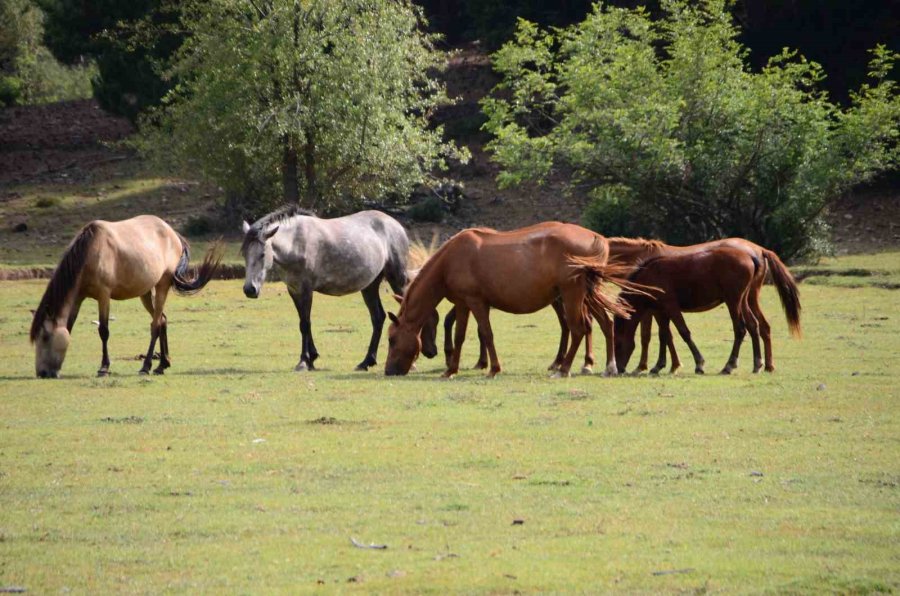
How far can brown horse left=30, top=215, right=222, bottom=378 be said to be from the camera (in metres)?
15.7

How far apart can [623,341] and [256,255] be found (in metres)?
4.63

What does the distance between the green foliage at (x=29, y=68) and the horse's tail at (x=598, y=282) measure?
3713 centimetres

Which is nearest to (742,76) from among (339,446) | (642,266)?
(642,266)

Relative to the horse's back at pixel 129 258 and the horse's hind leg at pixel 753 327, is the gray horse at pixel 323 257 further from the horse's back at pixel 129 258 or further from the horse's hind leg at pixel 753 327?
the horse's hind leg at pixel 753 327

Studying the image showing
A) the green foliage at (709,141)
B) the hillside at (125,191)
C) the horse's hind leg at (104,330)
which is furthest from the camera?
the hillside at (125,191)

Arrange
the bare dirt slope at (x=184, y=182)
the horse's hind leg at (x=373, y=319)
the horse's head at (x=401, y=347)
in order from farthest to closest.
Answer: the bare dirt slope at (x=184, y=182) < the horse's hind leg at (x=373, y=319) < the horse's head at (x=401, y=347)

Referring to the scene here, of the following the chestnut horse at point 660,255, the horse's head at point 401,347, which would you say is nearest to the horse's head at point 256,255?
the horse's head at point 401,347

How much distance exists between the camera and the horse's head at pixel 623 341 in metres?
16.1

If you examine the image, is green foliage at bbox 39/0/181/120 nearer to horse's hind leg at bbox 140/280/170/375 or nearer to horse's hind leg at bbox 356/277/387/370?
horse's hind leg at bbox 356/277/387/370

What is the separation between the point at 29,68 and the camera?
179 feet

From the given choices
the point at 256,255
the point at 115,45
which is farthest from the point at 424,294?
the point at 115,45

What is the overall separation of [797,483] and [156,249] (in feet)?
32.5

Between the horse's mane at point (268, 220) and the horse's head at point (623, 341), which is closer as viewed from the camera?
the horse's head at point (623, 341)

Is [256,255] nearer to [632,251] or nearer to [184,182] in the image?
[632,251]
